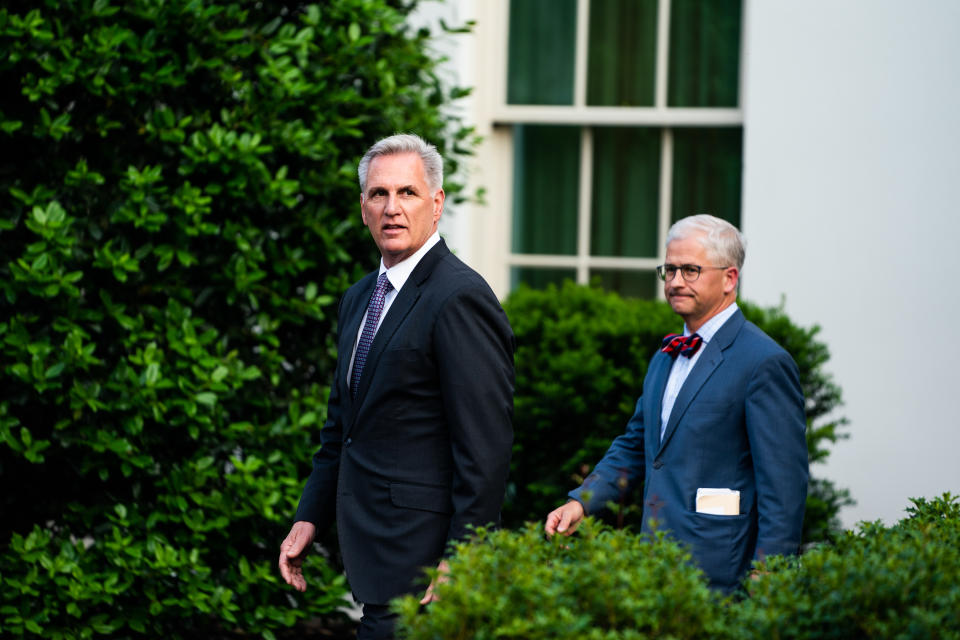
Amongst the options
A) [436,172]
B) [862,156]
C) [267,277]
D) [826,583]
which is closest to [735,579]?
[826,583]

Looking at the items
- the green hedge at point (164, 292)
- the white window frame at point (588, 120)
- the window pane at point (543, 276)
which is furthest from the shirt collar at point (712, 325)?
the window pane at point (543, 276)

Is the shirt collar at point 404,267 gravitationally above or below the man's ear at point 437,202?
below

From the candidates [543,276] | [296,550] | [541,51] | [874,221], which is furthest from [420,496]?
[541,51]

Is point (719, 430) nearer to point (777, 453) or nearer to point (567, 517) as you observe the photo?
point (777, 453)

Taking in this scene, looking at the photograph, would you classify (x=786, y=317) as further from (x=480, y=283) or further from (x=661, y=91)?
(x=480, y=283)

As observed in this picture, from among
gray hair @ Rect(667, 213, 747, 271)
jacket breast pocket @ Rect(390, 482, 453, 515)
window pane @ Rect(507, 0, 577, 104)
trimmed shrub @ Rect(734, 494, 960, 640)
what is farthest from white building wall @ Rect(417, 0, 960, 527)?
trimmed shrub @ Rect(734, 494, 960, 640)

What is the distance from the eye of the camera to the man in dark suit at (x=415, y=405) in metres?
3.07

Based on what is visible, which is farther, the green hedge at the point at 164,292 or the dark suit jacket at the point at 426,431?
the green hedge at the point at 164,292

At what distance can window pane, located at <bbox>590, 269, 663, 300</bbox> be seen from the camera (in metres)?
6.49

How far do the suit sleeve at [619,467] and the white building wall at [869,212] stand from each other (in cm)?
258

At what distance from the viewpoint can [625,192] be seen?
654 centimetres

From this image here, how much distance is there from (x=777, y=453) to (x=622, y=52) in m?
3.96

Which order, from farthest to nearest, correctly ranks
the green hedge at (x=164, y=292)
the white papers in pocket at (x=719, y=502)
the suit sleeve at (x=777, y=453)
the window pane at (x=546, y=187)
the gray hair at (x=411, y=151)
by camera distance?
the window pane at (x=546, y=187), the green hedge at (x=164, y=292), the gray hair at (x=411, y=151), the white papers in pocket at (x=719, y=502), the suit sleeve at (x=777, y=453)

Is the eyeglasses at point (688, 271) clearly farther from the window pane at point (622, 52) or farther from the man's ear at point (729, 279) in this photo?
the window pane at point (622, 52)
